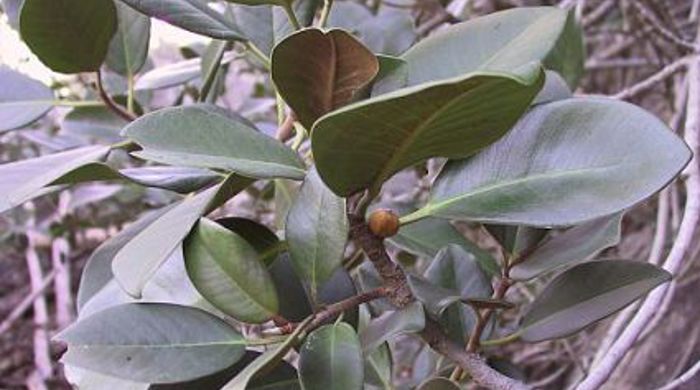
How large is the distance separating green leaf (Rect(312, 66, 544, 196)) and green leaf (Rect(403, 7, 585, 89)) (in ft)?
0.26

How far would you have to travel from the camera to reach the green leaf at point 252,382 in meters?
0.52

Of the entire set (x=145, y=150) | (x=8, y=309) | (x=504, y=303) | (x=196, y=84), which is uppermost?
(x=145, y=150)

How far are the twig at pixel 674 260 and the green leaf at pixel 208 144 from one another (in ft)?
0.91

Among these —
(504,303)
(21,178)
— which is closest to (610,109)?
(504,303)

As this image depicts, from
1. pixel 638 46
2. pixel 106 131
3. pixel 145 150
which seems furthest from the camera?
pixel 638 46

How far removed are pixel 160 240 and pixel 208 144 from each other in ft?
0.20

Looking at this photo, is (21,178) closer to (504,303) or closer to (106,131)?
(504,303)

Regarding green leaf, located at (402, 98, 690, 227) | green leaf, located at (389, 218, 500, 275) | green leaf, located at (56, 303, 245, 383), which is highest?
green leaf, located at (402, 98, 690, 227)

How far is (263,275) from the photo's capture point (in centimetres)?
51

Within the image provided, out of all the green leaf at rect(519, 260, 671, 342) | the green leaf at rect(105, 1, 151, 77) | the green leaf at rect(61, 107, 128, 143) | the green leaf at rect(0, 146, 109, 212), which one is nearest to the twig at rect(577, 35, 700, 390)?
the green leaf at rect(519, 260, 671, 342)

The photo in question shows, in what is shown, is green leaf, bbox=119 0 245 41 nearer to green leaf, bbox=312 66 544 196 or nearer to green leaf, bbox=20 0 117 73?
green leaf, bbox=20 0 117 73

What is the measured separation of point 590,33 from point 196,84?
934 millimetres

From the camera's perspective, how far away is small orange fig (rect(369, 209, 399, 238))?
0.51 meters

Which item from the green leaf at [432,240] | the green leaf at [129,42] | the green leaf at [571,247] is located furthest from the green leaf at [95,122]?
the green leaf at [571,247]
